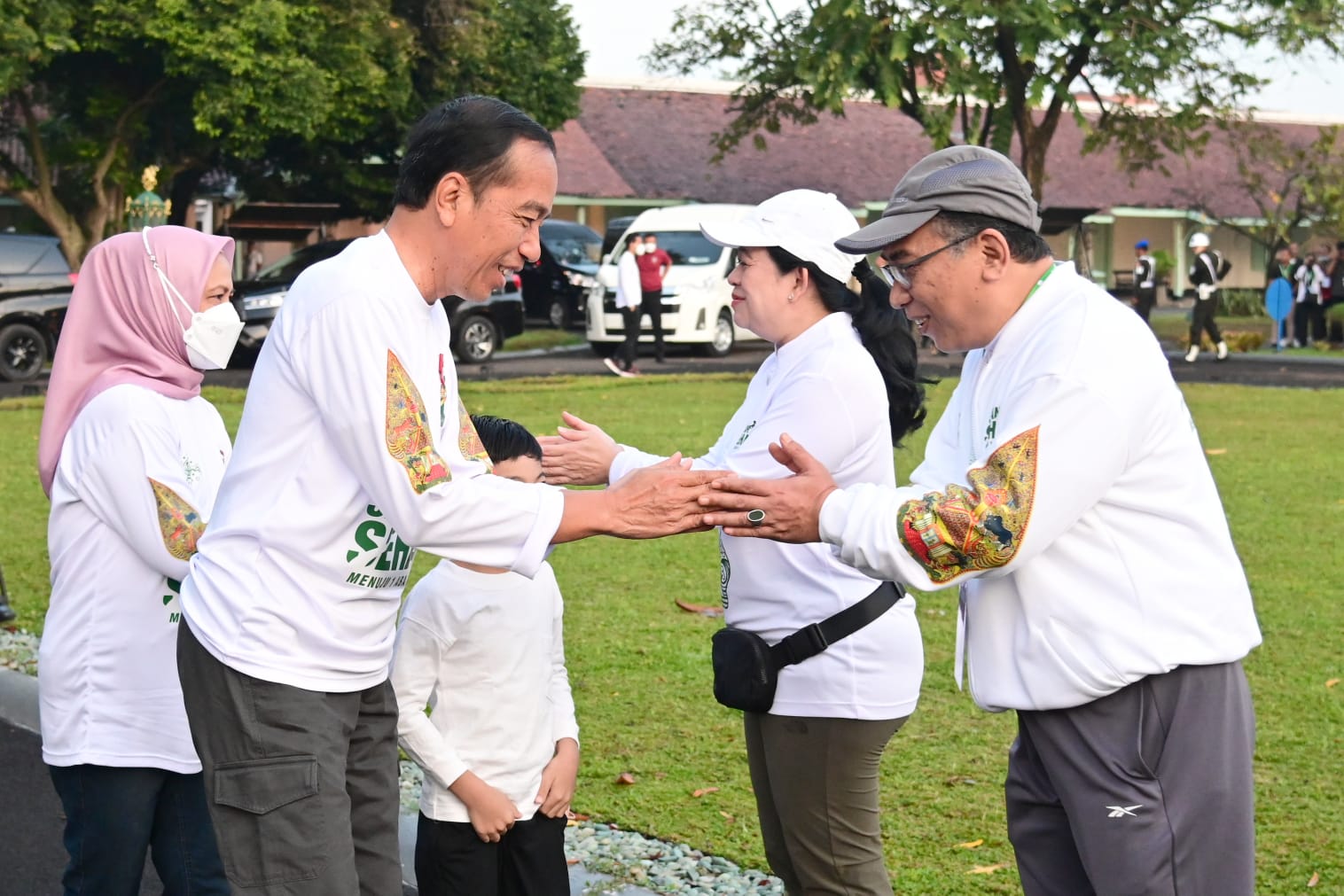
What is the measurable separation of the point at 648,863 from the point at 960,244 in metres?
2.50

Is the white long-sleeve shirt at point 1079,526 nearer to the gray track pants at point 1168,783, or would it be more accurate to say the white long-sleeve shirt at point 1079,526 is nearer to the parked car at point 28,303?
the gray track pants at point 1168,783

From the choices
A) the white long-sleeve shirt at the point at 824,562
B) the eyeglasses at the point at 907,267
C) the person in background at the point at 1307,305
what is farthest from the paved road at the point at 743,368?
the eyeglasses at the point at 907,267

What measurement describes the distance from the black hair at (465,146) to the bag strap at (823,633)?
4.09 feet

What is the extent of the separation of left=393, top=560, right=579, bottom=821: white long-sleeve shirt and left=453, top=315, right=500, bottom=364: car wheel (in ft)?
66.1

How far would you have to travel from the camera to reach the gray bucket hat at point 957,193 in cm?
294

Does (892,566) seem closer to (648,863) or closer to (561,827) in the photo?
(561,827)

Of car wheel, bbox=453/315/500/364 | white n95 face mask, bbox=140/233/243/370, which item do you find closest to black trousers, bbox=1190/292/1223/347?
car wheel, bbox=453/315/500/364

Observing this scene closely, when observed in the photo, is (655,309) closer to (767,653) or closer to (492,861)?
(492,861)

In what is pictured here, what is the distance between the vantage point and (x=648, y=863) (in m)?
4.79

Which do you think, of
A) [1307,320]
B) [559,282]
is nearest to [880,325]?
[559,282]

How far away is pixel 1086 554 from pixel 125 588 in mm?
2148

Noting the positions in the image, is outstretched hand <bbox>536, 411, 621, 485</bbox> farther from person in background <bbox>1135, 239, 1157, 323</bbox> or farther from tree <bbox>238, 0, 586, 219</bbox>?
tree <bbox>238, 0, 586, 219</bbox>

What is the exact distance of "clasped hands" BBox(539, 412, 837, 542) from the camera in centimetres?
315

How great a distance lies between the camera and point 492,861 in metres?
4.00
